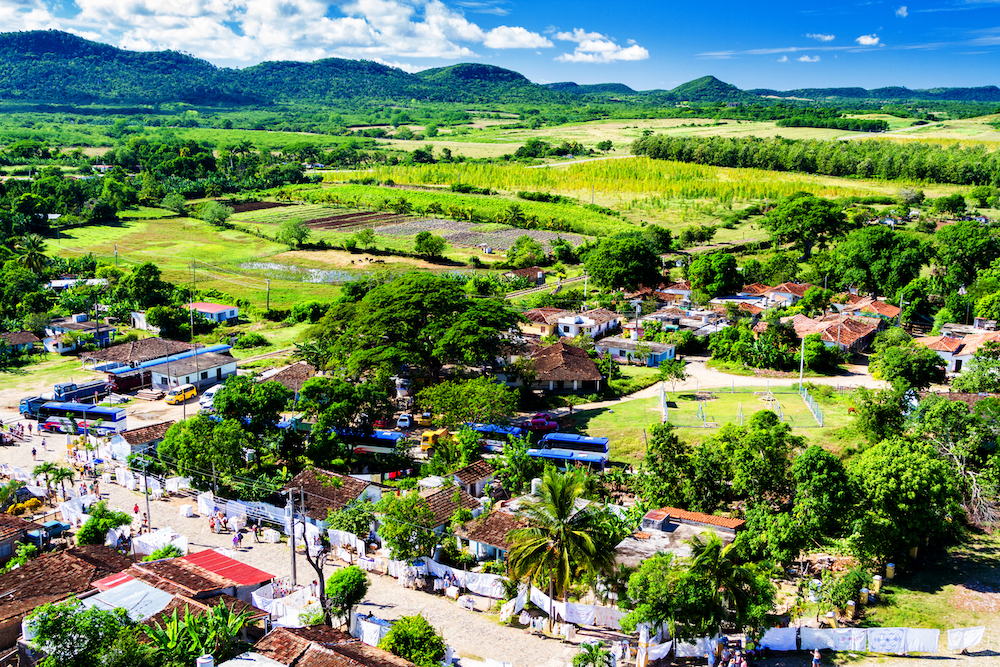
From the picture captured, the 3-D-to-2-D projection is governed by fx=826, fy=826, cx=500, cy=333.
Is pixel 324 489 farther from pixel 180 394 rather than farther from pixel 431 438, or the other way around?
pixel 180 394

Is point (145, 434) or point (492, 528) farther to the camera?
point (145, 434)

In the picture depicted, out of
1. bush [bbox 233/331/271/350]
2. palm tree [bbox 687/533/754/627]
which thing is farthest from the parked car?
bush [bbox 233/331/271/350]

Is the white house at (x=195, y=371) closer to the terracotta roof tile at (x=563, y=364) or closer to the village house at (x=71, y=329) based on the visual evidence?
the village house at (x=71, y=329)

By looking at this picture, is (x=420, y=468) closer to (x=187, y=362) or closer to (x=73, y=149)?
(x=187, y=362)

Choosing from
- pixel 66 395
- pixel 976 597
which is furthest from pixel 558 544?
pixel 66 395

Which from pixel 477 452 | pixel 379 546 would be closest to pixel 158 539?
pixel 379 546

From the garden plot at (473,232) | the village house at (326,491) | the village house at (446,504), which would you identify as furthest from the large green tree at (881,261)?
the village house at (326,491)

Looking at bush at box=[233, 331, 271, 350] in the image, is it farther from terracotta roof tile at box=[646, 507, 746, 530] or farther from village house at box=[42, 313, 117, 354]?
terracotta roof tile at box=[646, 507, 746, 530]
